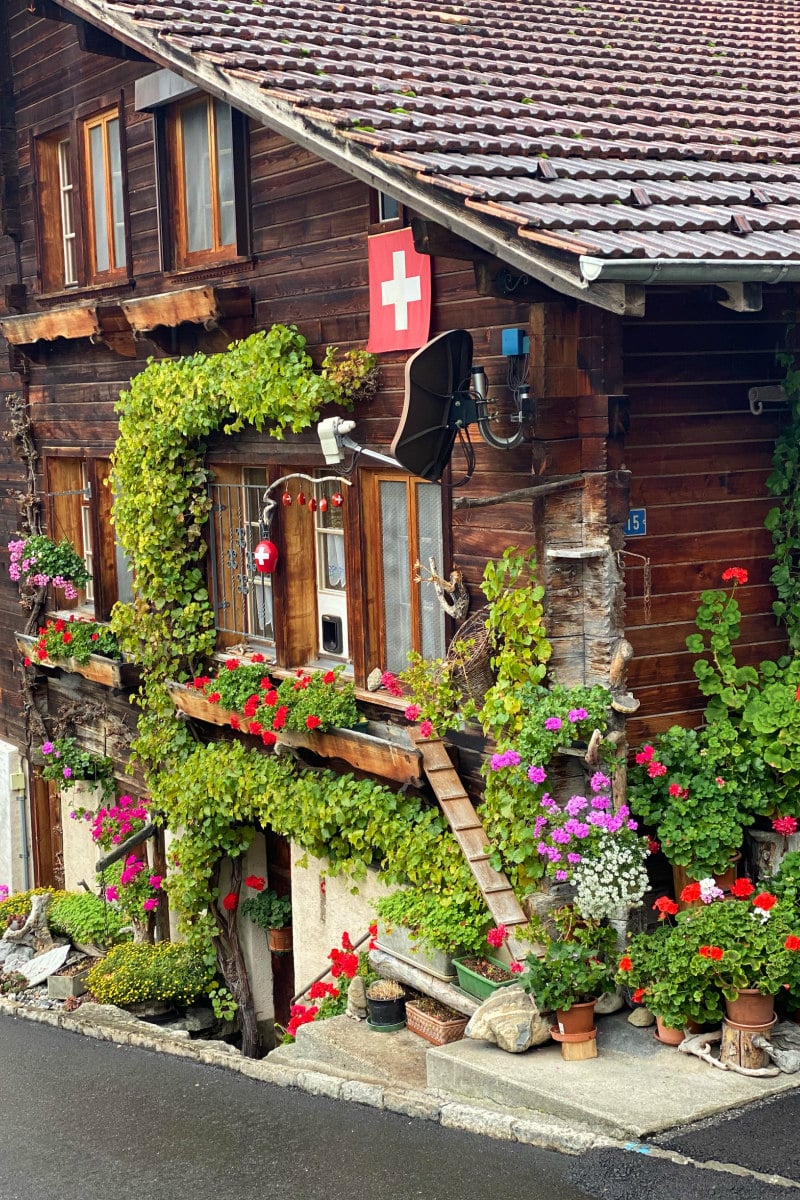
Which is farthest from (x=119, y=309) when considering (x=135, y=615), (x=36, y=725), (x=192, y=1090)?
(x=192, y=1090)

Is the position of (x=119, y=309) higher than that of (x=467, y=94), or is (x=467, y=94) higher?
(x=467, y=94)

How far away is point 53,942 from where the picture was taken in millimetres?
13508

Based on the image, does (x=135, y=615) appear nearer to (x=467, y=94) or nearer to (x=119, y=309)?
(x=119, y=309)

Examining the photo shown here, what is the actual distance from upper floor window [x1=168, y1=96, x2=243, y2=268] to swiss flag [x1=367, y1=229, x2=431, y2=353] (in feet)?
6.14

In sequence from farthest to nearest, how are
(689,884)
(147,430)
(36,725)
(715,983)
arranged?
(36,725), (147,430), (689,884), (715,983)

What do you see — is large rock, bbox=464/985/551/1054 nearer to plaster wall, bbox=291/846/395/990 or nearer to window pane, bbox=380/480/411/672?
plaster wall, bbox=291/846/395/990

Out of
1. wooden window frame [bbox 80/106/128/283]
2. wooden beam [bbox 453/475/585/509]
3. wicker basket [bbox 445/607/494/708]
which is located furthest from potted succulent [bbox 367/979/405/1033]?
wooden window frame [bbox 80/106/128/283]

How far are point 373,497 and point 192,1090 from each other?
3576 millimetres

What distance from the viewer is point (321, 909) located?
1017 cm

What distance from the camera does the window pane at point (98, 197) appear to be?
501 inches

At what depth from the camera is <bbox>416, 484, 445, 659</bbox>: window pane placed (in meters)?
8.70

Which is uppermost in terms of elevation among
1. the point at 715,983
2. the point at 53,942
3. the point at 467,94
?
the point at 467,94

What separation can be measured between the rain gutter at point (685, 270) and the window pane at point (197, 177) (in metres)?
5.26

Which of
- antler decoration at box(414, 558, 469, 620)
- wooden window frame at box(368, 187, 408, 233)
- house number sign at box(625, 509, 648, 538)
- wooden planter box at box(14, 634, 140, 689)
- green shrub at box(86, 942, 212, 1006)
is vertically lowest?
green shrub at box(86, 942, 212, 1006)
